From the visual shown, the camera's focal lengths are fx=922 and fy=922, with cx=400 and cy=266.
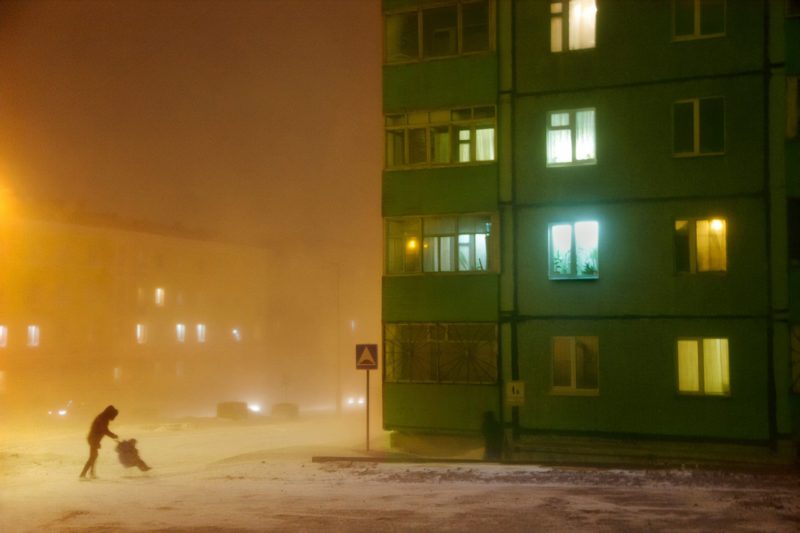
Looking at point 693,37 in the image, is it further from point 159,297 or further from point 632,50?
point 159,297

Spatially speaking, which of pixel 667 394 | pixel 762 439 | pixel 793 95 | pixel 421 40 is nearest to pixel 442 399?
pixel 667 394

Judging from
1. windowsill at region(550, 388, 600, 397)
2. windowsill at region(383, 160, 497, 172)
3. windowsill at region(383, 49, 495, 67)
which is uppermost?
windowsill at region(383, 49, 495, 67)

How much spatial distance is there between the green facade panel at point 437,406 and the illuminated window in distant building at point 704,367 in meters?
4.86

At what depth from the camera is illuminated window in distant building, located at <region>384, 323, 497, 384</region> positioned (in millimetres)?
24781

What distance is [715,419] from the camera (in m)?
22.3

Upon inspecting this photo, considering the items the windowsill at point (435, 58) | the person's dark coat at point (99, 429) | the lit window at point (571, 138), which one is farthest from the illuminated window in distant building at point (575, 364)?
the person's dark coat at point (99, 429)

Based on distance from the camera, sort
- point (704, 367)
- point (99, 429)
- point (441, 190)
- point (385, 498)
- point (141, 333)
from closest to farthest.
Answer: point (385, 498) < point (99, 429) < point (704, 367) < point (441, 190) < point (141, 333)

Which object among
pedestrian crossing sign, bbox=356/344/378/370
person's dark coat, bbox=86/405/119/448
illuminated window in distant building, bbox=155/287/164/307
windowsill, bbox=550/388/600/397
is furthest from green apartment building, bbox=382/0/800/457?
illuminated window in distant building, bbox=155/287/164/307

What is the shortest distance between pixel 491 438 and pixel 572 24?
36.4 ft

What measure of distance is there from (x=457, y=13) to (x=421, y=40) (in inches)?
48.6

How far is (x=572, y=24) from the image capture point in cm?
2445

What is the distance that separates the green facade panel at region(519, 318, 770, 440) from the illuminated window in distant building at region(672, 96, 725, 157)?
427 cm

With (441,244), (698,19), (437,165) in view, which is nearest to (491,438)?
(441,244)

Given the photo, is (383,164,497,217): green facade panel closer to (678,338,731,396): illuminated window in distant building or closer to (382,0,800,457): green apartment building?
(382,0,800,457): green apartment building
